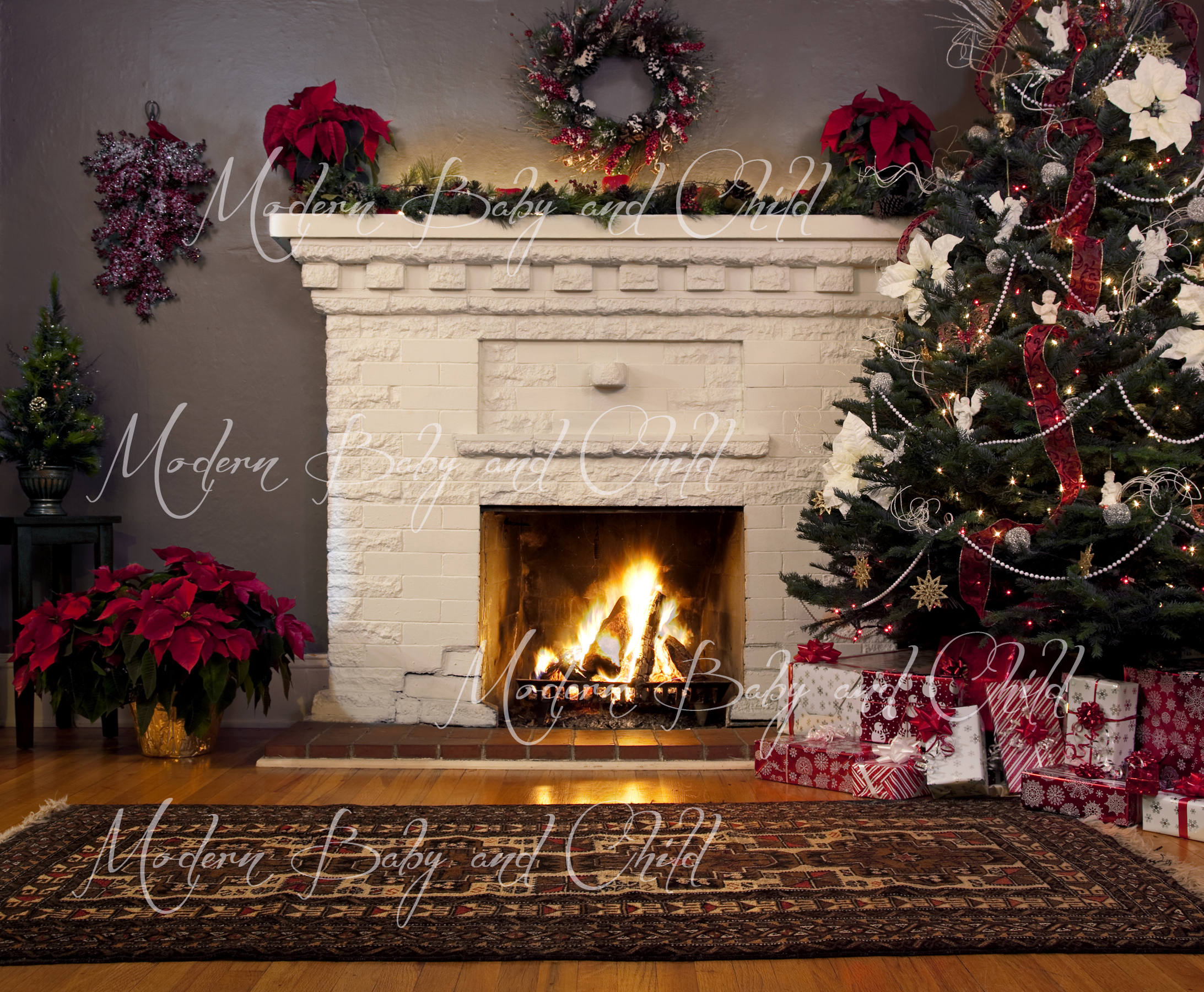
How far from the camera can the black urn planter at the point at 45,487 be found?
3086mm

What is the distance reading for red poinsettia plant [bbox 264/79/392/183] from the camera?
3.06 m

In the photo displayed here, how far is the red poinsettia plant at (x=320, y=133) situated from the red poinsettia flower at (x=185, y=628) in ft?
4.33

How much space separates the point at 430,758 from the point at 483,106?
2.07m

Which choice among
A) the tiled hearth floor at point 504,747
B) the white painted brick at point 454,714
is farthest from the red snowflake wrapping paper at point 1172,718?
the white painted brick at point 454,714

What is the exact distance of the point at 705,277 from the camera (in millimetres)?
3164

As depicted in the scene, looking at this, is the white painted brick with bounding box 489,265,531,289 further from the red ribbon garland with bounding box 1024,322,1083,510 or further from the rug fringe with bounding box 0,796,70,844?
the rug fringe with bounding box 0,796,70,844

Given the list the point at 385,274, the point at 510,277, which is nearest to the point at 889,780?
the point at 510,277

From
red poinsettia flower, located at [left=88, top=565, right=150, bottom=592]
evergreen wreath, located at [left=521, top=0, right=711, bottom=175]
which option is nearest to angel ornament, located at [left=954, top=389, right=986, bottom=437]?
evergreen wreath, located at [left=521, top=0, right=711, bottom=175]

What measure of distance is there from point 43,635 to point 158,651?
354 mm

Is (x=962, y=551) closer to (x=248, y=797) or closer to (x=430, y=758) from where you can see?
(x=430, y=758)

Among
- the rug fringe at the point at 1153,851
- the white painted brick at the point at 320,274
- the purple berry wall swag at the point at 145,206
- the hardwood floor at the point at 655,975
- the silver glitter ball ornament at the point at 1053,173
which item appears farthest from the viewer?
the purple berry wall swag at the point at 145,206

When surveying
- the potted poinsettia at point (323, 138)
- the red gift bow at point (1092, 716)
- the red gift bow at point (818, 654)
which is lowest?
the red gift bow at point (1092, 716)

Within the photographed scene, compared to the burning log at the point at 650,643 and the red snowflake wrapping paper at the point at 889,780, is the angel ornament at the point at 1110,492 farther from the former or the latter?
the burning log at the point at 650,643

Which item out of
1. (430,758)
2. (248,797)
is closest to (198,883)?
(248,797)
